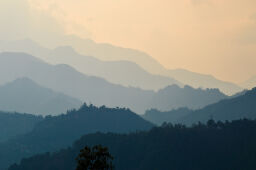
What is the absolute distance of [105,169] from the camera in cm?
14412

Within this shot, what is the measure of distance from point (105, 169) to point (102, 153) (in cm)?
410

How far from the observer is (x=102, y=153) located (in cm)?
14325

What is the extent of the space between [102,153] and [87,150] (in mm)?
3658

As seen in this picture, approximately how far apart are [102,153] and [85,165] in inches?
195

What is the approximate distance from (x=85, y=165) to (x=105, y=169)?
17.3 feet

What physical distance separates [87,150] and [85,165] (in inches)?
141

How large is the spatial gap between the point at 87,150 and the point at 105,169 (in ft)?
21.2

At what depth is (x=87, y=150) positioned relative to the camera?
14288 centimetres

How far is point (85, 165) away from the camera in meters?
142
